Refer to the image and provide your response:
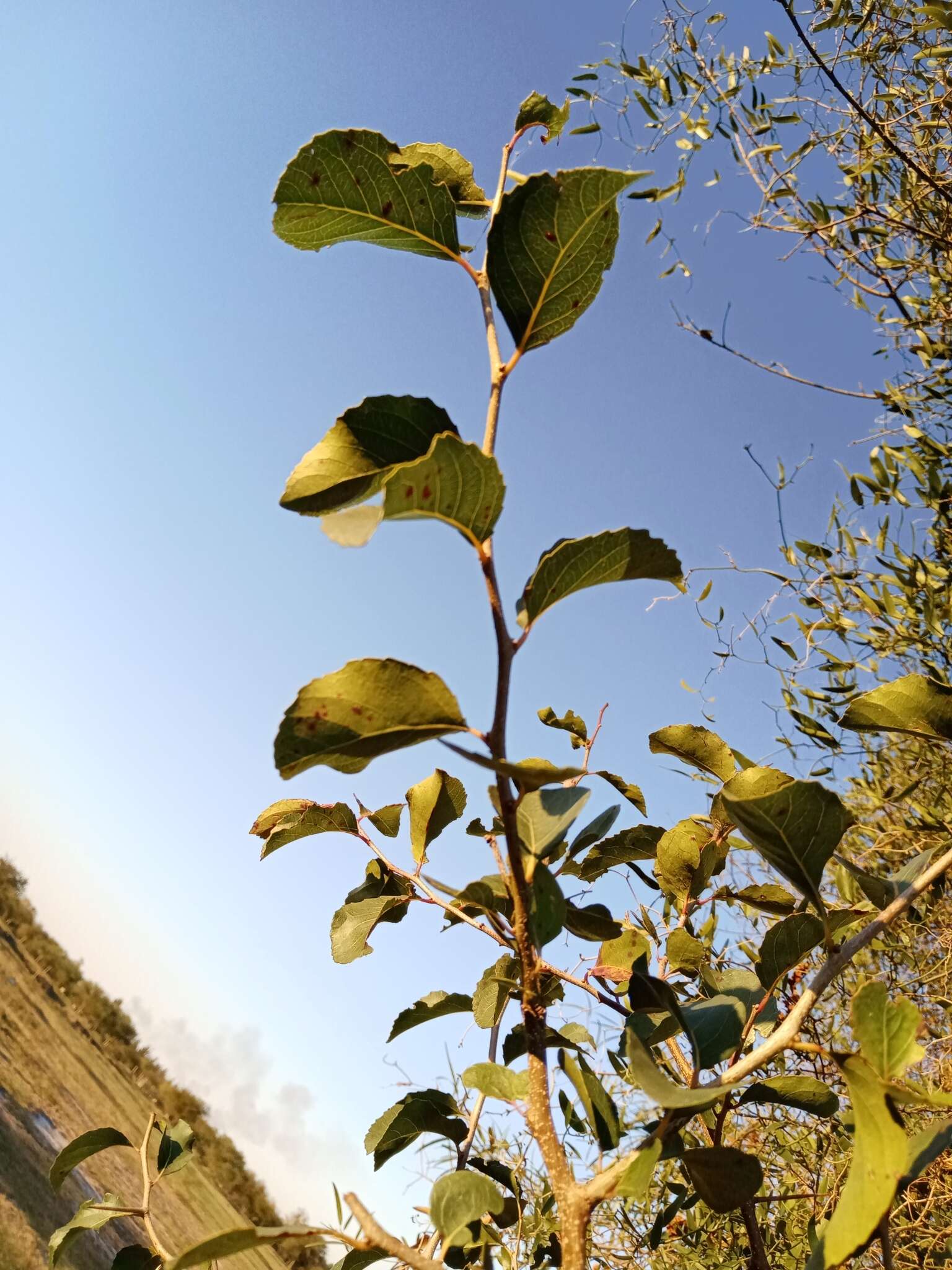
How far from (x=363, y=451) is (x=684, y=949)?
1.44 feet

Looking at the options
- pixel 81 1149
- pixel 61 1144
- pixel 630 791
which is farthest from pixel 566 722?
pixel 61 1144

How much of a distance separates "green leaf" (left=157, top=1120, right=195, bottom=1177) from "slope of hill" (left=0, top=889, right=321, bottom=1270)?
137 cm

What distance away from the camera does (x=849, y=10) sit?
1.63m

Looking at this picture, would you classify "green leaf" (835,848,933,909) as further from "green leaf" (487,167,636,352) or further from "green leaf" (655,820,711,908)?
"green leaf" (487,167,636,352)

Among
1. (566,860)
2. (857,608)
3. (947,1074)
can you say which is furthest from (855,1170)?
(857,608)

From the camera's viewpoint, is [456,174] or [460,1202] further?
[456,174]

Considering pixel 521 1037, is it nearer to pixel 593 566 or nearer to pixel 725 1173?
pixel 725 1173

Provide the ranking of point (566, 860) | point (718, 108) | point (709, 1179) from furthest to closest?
1. point (718, 108)
2. point (566, 860)
3. point (709, 1179)

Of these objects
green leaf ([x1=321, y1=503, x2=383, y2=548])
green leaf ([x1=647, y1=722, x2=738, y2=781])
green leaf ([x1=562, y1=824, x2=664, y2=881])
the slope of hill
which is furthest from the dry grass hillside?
green leaf ([x1=321, y1=503, x2=383, y2=548])

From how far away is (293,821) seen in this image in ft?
2.18

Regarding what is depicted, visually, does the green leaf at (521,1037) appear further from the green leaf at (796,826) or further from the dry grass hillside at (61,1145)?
the dry grass hillside at (61,1145)

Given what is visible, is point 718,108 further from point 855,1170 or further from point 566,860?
point 855,1170

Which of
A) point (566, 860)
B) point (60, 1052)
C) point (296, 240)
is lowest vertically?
point (60, 1052)

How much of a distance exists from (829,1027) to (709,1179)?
1008 mm
